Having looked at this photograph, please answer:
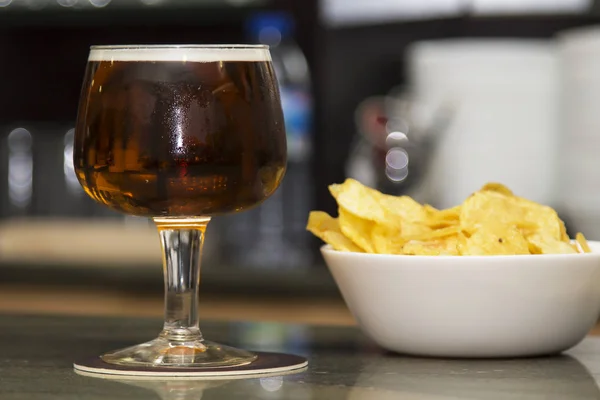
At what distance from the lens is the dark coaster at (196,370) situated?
0.77 m

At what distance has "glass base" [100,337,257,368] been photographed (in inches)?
31.4

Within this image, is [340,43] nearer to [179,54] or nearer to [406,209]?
[406,209]

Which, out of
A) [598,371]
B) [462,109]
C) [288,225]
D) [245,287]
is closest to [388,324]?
[598,371]

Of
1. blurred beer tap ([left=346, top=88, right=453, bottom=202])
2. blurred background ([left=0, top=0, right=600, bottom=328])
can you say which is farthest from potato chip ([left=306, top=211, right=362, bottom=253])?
blurred beer tap ([left=346, top=88, right=453, bottom=202])

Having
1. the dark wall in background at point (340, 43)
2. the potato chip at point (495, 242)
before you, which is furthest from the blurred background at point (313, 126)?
the potato chip at point (495, 242)

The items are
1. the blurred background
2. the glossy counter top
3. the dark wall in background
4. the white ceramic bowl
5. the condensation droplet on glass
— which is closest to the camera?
the glossy counter top

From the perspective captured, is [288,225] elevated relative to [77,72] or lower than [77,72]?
lower

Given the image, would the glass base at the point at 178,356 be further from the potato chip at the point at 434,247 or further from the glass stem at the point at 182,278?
the potato chip at the point at 434,247

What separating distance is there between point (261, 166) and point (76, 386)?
0.62 ft

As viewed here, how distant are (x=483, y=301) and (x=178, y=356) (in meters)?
0.22

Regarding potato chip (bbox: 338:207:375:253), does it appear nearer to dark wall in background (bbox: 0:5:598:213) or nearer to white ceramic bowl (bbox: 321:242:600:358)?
white ceramic bowl (bbox: 321:242:600:358)

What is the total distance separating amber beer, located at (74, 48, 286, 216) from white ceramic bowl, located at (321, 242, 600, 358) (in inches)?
5.1

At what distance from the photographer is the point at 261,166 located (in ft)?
2.71

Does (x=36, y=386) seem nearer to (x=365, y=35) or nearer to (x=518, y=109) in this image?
(x=518, y=109)
